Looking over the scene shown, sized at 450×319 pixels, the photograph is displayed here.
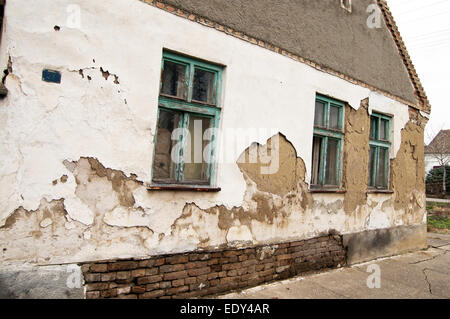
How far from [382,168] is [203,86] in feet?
14.8

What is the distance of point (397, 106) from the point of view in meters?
6.44

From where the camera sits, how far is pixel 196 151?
3693 mm

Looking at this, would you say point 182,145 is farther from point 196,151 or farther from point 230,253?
point 230,253

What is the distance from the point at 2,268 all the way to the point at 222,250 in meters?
2.21

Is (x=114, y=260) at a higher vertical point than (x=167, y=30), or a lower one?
lower

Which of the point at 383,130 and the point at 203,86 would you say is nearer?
the point at 203,86

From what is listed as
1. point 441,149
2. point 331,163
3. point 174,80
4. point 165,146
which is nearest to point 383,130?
point 331,163

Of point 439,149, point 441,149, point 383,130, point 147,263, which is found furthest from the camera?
point 439,149

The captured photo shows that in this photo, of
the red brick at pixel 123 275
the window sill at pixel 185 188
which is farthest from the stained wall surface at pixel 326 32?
the red brick at pixel 123 275

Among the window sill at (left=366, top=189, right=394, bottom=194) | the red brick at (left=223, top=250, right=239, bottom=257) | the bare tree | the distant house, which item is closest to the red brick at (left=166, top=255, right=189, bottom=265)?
the red brick at (left=223, top=250, right=239, bottom=257)

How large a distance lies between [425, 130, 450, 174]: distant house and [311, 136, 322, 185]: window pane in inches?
1092
